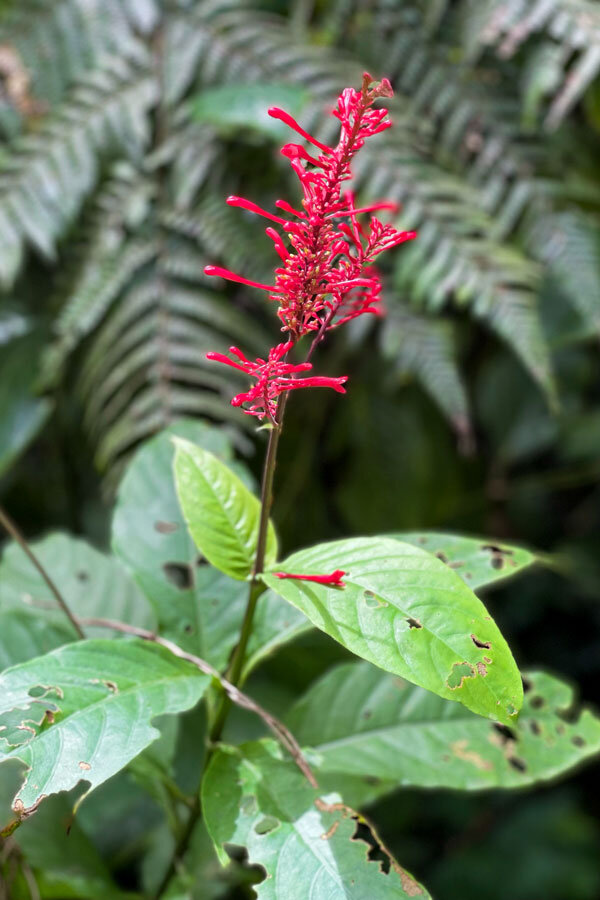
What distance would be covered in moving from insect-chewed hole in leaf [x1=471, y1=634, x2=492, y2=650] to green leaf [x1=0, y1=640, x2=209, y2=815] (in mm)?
230

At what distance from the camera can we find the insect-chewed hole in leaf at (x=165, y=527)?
86cm

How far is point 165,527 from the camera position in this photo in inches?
33.9

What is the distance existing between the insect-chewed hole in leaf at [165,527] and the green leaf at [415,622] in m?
0.32

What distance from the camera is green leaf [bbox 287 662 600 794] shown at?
0.76 metres

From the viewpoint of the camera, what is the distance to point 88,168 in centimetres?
135

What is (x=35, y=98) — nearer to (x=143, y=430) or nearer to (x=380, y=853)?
(x=143, y=430)

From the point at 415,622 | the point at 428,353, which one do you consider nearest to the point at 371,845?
the point at 415,622

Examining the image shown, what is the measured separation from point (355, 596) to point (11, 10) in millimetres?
1532

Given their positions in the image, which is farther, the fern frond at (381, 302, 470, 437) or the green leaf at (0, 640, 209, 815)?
the fern frond at (381, 302, 470, 437)

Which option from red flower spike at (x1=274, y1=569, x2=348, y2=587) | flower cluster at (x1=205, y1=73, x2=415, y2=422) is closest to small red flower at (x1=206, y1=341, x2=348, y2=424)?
flower cluster at (x1=205, y1=73, x2=415, y2=422)

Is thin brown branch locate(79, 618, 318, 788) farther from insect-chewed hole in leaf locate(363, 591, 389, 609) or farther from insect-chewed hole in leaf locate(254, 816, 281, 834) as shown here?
insect-chewed hole in leaf locate(363, 591, 389, 609)

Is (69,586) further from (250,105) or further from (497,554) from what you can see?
(250,105)

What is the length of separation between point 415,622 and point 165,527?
1.31 ft

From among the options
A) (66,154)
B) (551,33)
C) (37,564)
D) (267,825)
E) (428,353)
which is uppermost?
(551,33)
